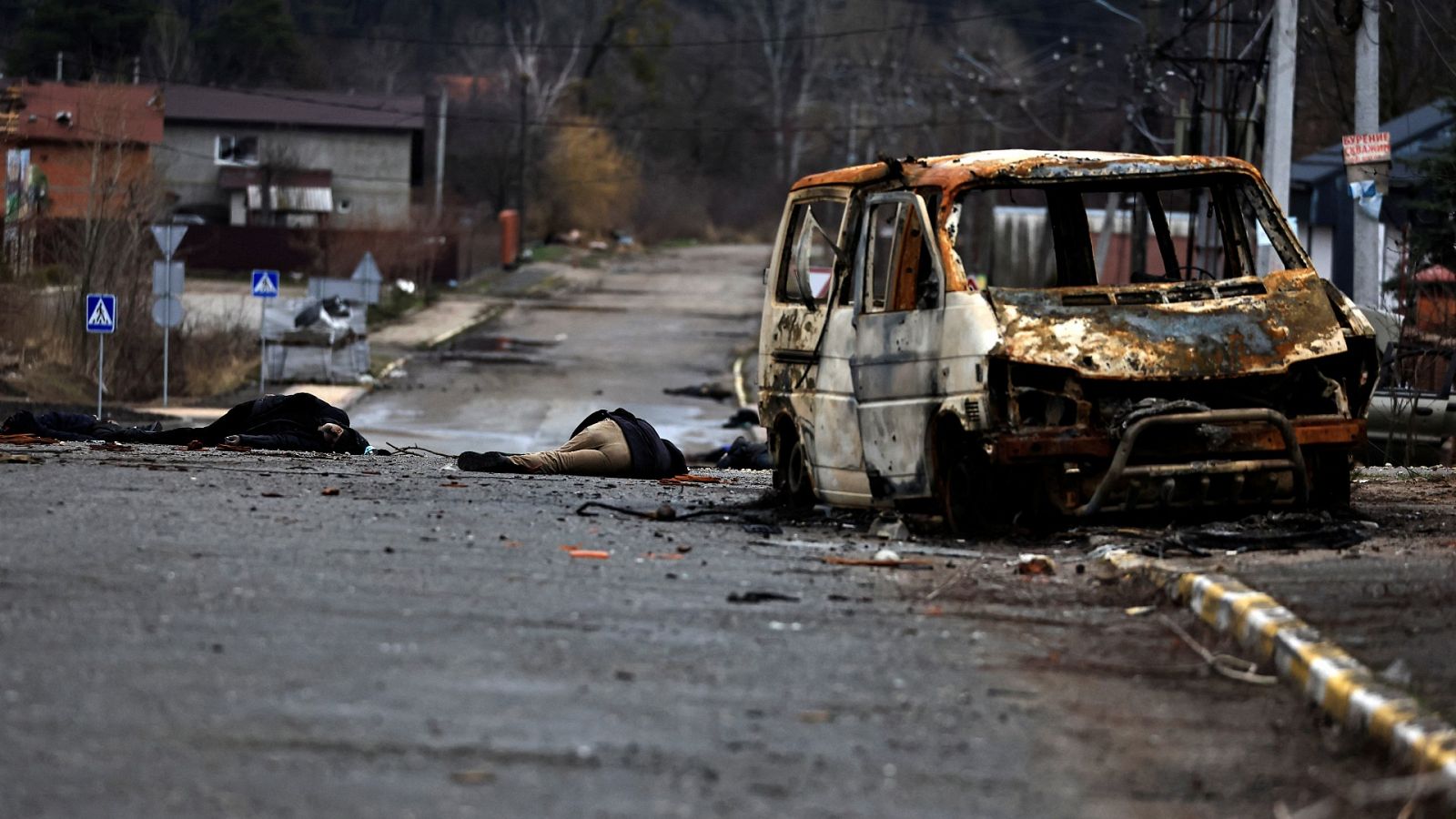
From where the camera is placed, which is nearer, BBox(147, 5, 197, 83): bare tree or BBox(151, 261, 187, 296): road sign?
BBox(151, 261, 187, 296): road sign

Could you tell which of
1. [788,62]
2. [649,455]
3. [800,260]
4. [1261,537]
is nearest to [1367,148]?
[649,455]

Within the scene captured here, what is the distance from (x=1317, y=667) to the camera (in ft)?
21.3

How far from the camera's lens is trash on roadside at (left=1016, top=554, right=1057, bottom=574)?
9328 millimetres

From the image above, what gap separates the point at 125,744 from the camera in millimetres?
5582

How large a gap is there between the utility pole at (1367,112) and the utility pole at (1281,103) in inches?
61.4

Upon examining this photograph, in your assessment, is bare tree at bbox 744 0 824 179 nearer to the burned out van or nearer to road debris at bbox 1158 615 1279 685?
the burned out van

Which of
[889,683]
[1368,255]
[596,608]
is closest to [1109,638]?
[889,683]

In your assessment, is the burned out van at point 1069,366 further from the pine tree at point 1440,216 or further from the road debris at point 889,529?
the pine tree at point 1440,216

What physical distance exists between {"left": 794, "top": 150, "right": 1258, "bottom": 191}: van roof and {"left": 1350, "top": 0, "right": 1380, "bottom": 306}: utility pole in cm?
1126

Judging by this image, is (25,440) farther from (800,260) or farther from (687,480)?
(800,260)

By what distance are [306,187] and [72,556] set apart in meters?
75.9

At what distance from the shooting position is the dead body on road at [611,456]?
50.7 feet

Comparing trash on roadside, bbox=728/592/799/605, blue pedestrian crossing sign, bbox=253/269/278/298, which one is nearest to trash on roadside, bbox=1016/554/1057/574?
trash on roadside, bbox=728/592/799/605

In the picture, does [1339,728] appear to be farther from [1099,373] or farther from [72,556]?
[72,556]
